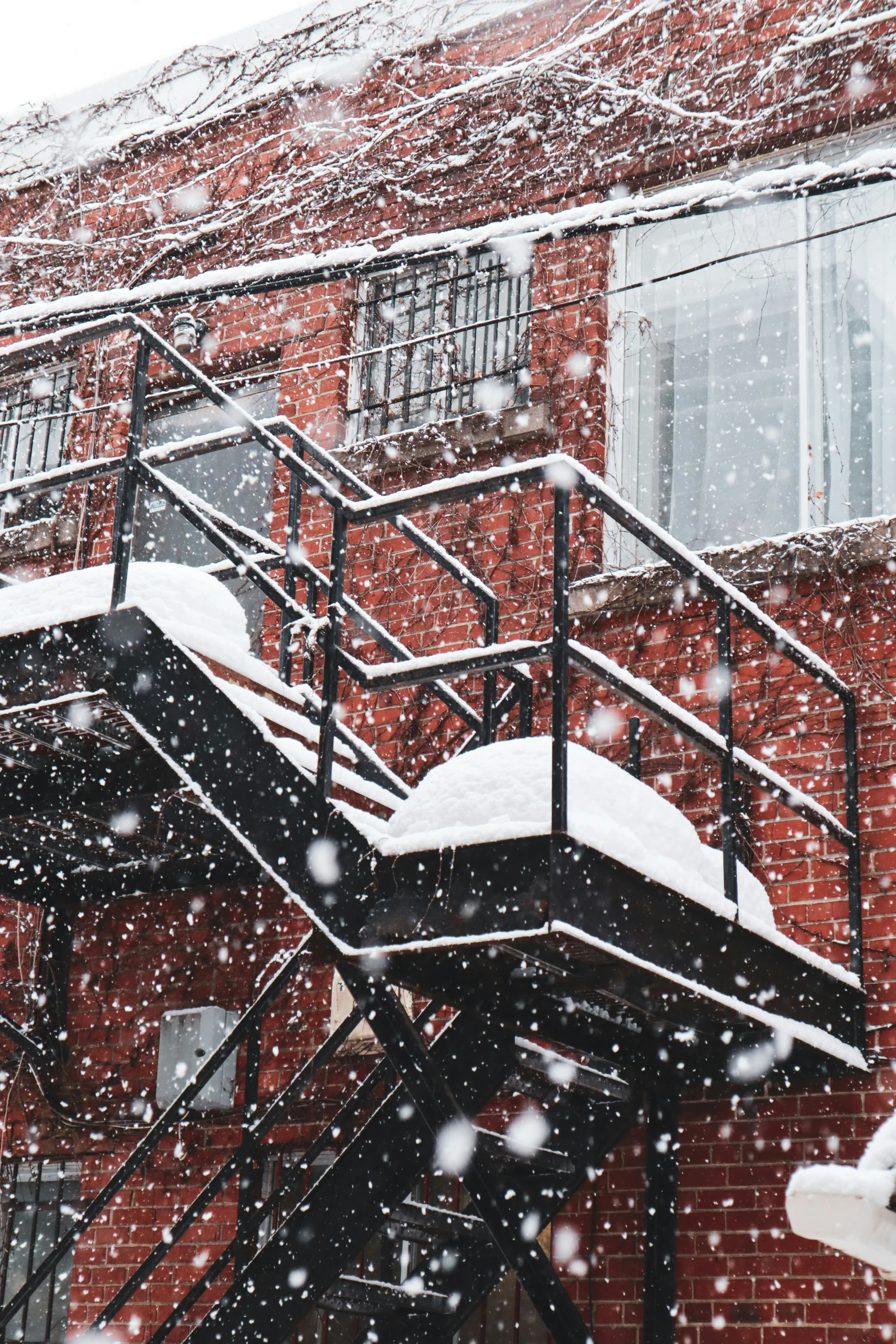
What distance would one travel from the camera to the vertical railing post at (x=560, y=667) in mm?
4223

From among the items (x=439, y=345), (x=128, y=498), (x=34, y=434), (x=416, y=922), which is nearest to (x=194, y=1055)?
(x=416, y=922)

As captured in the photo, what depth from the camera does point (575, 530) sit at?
690 centimetres

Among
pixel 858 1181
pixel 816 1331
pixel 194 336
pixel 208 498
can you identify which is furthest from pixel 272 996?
pixel 194 336

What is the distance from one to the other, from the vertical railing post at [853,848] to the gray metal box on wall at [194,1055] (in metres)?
2.91

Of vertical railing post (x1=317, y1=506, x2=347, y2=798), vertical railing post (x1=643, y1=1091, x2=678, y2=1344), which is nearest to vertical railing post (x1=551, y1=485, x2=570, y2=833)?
vertical railing post (x1=317, y1=506, x2=347, y2=798)

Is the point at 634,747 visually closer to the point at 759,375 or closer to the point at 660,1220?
the point at 660,1220

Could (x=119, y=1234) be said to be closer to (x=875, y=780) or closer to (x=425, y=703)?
(x=425, y=703)

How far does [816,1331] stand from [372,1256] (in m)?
2.10

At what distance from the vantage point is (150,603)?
15.4 feet

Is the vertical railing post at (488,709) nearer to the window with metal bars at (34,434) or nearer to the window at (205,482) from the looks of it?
the window at (205,482)

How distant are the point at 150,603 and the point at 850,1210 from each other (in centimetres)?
275

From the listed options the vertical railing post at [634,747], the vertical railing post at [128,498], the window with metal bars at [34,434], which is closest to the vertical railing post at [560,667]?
the vertical railing post at [128,498]

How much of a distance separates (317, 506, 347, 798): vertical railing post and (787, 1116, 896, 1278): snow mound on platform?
1.98m

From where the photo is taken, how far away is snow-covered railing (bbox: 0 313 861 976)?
14.7ft
